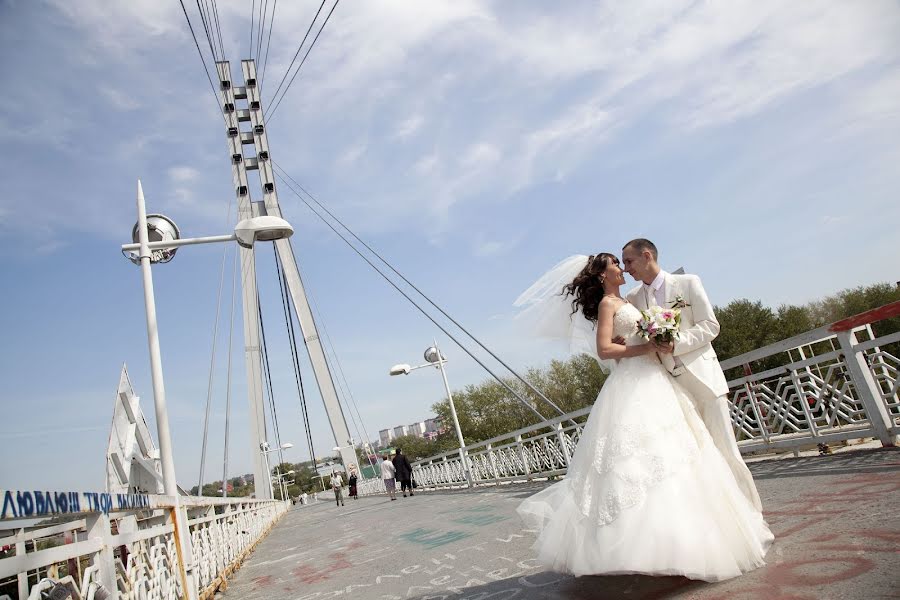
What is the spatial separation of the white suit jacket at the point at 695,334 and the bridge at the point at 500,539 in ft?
3.23

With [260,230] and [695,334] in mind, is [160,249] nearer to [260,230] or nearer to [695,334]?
[260,230]

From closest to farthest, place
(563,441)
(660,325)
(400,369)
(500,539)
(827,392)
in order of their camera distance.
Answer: (660,325) → (500,539) → (827,392) → (563,441) → (400,369)

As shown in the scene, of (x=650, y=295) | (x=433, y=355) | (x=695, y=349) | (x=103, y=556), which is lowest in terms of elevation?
(x=103, y=556)

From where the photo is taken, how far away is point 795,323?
45.1m

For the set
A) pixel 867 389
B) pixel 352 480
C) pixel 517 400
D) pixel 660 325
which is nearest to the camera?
A: pixel 660 325

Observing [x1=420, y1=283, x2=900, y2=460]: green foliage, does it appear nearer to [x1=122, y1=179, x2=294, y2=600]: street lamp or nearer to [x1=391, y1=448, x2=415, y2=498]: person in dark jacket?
[x1=391, y1=448, x2=415, y2=498]: person in dark jacket

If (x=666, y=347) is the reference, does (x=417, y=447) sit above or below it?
above

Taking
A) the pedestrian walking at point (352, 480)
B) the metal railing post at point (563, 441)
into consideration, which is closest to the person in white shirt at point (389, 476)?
the pedestrian walking at point (352, 480)

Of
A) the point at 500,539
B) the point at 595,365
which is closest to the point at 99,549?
the point at 500,539

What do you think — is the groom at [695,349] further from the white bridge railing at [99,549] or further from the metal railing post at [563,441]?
the metal railing post at [563,441]

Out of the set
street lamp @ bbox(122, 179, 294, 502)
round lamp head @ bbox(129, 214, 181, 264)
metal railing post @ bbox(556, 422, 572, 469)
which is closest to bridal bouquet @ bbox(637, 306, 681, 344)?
street lamp @ bbox(122, 179, 294, 502)

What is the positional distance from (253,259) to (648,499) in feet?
64.8

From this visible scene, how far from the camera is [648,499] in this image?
10.2 feet

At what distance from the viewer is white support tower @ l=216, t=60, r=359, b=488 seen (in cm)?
2195
